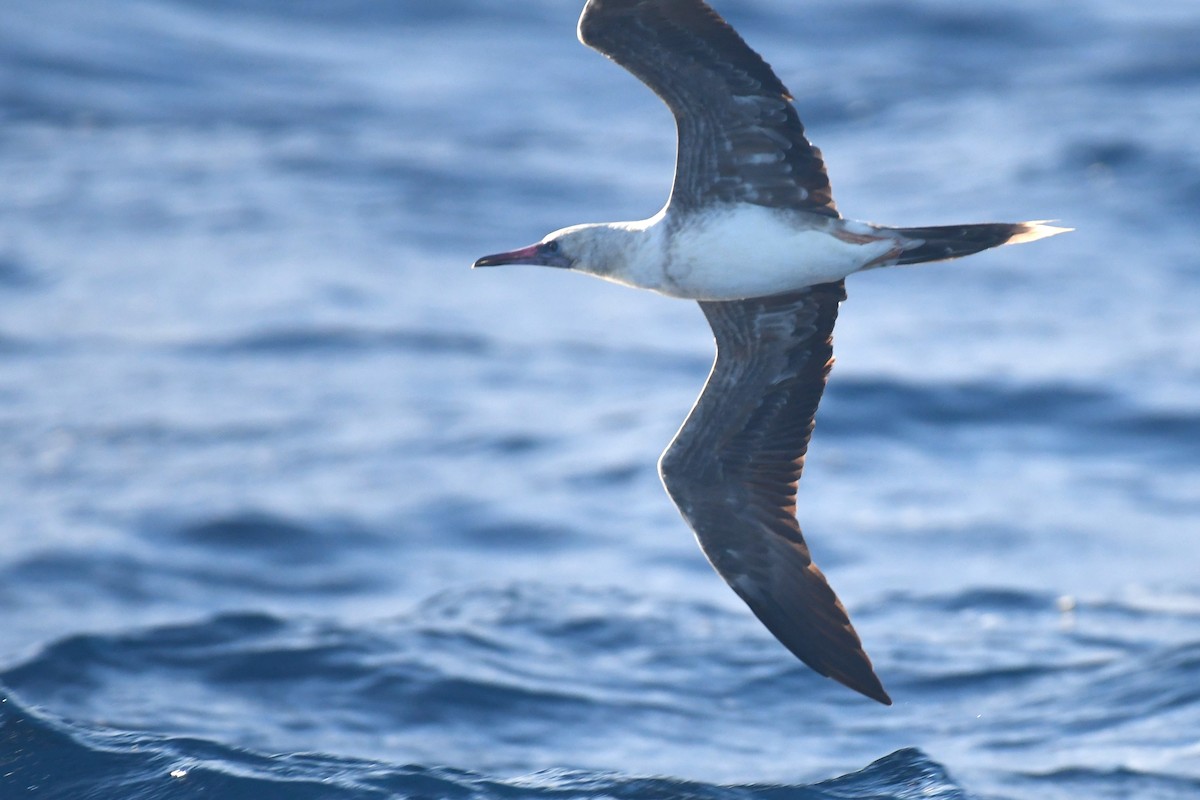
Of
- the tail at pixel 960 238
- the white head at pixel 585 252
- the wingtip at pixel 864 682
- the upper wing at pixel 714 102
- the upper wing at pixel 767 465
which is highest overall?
the upper wing at pixel 714 102

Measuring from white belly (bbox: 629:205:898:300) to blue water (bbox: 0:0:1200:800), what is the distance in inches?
142

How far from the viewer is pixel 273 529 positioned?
16.3 m

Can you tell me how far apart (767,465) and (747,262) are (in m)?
1.36

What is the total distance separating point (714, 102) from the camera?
706cm

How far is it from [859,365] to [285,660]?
787 centimetres

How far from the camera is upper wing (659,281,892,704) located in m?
7.98

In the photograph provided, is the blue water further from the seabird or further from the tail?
the tail

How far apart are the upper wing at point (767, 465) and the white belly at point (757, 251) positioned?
510 millimetres

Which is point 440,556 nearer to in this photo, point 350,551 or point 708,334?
point 350,551

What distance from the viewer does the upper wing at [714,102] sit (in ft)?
22.1

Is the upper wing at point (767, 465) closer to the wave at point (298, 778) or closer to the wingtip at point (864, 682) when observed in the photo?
the wingtip at point (864, 682)

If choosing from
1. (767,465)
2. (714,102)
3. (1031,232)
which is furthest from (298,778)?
(1031,232)

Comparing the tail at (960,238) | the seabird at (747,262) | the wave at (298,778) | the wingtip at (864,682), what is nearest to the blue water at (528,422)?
the wave at (298,778)

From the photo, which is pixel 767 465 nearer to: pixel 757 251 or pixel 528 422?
pixel 757 251
